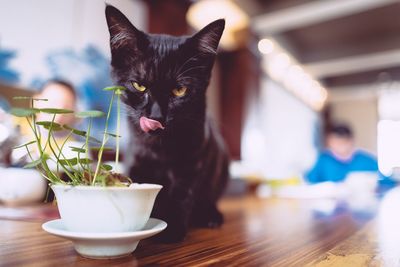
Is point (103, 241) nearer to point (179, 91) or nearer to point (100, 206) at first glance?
point (100, 206)

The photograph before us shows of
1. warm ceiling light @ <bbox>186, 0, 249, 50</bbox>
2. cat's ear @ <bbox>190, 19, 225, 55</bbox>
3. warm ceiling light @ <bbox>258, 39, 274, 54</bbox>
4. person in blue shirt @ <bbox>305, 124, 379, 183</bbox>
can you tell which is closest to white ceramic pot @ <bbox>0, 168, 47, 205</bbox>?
cat's ear @ <bbox>190, 19, 225, 55</bbox>

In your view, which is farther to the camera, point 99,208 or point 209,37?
point 209,37

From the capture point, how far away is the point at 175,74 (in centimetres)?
59

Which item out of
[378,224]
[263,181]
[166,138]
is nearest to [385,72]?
[263,181]

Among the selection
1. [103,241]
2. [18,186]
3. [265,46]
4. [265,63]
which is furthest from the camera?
[265,63]

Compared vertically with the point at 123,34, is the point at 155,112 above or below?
below

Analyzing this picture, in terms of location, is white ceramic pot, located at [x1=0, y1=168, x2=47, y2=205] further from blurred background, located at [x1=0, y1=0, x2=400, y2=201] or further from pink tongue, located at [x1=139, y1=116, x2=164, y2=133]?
pink tongue, located at [x1=139, y1=116, x2=164, y2=133]

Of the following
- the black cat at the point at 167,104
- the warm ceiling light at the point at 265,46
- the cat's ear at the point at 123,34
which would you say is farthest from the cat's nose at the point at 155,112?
the warm ceiling light at the point at 265,46

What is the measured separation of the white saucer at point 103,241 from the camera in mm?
407

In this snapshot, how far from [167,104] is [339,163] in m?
2.87

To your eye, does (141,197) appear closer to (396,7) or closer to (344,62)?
(396,7)

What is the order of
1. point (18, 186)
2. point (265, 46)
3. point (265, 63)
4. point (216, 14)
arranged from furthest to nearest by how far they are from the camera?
point (265, 63) < point (265, 46) < point (216, 14) < point (18, 186)

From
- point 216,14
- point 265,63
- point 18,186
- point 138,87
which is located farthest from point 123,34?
point 265,63

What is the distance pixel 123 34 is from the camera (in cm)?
58
